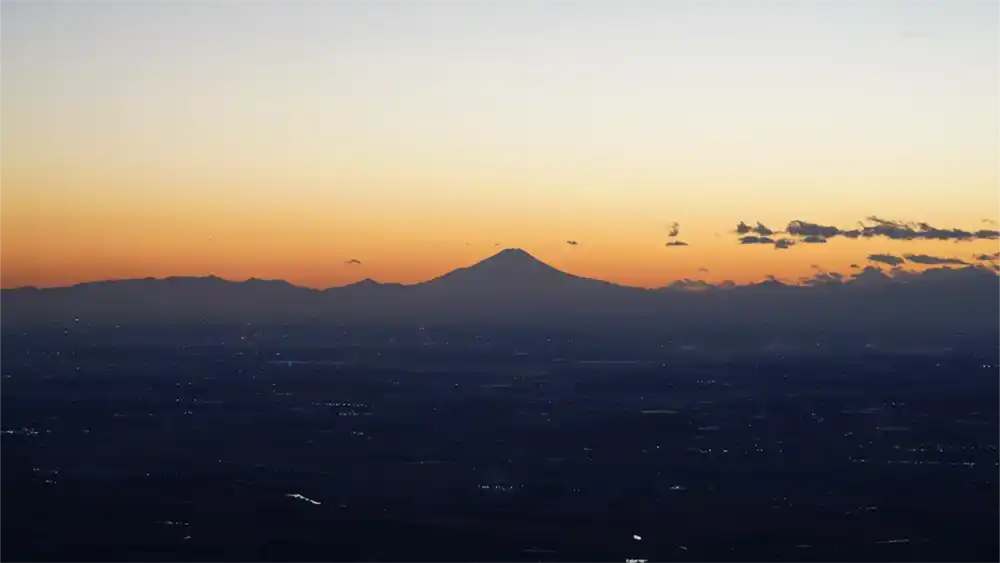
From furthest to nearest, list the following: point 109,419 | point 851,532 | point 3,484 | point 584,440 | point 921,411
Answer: point 921,411
point 109,419
point 584,440
point 3,484
point 851,532

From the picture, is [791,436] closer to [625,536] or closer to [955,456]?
[955,456]

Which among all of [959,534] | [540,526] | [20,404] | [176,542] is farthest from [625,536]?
[20,404]

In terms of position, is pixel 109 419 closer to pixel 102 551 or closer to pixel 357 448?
pixel 357 448

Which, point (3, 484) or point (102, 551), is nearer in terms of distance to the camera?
point (102, 551)

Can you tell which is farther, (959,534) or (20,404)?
(20,404)

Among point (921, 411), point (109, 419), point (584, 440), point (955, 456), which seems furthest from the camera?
point (921, 411)

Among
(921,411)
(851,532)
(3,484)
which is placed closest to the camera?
(851,532)

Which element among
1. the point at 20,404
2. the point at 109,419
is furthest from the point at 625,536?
the point at 20,404

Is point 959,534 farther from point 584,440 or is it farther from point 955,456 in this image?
point 584,440

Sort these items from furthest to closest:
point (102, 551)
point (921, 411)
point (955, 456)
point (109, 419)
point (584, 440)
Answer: point (921, 411) < point (109, 419) < point (584, 440) < point (955, 456) < point (102, 551)
